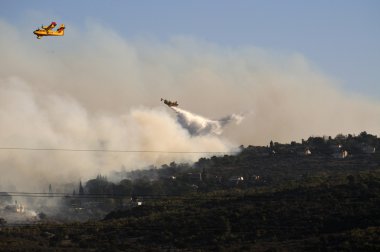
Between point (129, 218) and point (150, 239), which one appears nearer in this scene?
point (150, 239)

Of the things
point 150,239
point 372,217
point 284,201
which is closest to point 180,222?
point 150,239

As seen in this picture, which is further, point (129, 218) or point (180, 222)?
point (129, 218)

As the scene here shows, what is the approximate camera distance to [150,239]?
148875 mm

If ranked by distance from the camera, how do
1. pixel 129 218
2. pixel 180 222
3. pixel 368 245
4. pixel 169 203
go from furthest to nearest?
pixel 169 203 < pixel 129 218 < pixel 180 222 < pixel 368 245

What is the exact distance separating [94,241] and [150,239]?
937 centimetres

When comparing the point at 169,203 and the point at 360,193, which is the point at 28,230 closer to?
the point at 169,203

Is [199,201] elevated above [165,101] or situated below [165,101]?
below

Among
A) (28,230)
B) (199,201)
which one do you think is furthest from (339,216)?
(28,230)

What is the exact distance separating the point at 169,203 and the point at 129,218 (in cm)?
1513

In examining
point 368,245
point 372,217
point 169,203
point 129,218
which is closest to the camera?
point 368,245

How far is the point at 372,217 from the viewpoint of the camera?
5748 inches

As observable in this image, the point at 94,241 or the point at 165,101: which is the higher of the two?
the point at 165,101

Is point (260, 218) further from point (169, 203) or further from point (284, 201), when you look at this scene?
point (169, 203)

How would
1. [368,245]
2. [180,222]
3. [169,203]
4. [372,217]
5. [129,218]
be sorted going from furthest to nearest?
[169,203], [129,218], [180,222], [372,217], [368,245]
